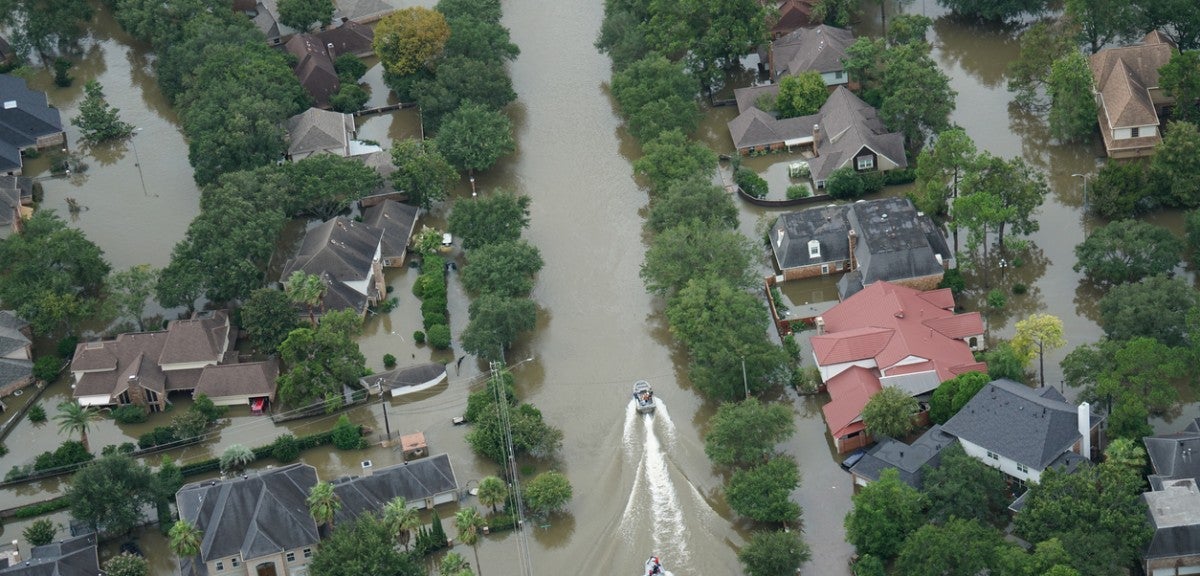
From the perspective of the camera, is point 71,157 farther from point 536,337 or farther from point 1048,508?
point 1048,508

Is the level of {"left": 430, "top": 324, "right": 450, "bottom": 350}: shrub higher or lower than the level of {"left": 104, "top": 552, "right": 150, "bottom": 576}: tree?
higher

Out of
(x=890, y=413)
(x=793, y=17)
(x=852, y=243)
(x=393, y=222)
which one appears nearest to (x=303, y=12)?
(x=393, y=222)

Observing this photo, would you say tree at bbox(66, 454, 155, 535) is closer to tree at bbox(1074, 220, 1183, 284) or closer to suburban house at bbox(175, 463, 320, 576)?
suburban house at bbox(175, 463, 320, 576)

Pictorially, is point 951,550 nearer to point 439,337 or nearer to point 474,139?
point 439,337

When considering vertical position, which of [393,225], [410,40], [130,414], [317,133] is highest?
[410,40]

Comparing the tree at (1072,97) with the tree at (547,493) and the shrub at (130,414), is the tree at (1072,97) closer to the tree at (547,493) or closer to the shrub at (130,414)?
the tree at (547,493)

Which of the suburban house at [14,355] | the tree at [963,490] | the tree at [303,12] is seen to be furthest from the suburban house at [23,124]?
the tree at [963,490]

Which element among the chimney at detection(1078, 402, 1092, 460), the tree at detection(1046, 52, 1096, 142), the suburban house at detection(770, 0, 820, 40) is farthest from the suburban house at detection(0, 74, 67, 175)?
the chimney at detection(1078, 402, 1092, 460)

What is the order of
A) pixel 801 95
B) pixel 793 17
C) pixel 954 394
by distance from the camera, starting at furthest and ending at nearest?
1. pixel 793 17
2. pixel 801 95
3. pixel 954 394
